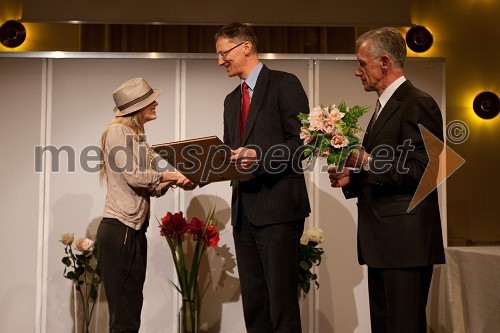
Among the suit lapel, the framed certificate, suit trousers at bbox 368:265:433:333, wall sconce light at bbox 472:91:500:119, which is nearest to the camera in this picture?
suit trousers at bbox 368:265:433:333

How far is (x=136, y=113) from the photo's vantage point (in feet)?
11.0

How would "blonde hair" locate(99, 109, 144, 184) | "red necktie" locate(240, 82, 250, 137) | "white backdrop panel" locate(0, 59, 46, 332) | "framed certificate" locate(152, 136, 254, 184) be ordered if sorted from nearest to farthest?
"framed certificate" locate(152, 136, 254, 184) → "red necktie" locate(240, 82, 250, 137) → "blonde hair" locate(99, 109, 144, 184) → "white backdrop panel" locate(0, 59, 46, 332)

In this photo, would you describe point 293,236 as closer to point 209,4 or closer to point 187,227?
point 187,227

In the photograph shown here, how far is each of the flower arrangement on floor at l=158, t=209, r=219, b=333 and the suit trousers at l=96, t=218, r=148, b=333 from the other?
90 centimetres

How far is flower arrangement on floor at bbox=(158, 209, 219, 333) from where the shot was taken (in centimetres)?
403

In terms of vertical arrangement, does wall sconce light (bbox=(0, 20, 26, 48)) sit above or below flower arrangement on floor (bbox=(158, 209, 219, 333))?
above

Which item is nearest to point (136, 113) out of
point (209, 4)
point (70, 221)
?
point (70, 221)

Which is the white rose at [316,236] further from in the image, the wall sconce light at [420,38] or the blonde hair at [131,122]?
the wall sconce light at [420,38]

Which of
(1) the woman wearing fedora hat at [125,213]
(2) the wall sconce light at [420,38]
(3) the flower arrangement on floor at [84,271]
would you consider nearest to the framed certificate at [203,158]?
(1) the woman wearing fedora hat at [125,213]

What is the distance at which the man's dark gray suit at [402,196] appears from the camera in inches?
88.8

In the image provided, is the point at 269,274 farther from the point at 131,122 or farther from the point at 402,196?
the point at 131,122

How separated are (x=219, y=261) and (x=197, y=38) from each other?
2811mm

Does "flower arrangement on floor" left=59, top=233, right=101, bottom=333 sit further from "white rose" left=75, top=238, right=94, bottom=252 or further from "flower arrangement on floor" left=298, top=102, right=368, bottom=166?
"flower arrangement on floor" left=298, top=102, right=368, bottom=166

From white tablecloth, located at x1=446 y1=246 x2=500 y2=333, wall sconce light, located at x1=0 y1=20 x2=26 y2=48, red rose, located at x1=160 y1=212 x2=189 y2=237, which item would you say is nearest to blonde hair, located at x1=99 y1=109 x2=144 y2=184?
red rose, located at x1=160 y1=212 x2=189 y2=237
